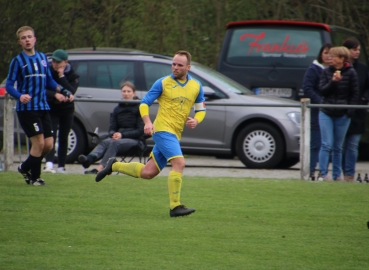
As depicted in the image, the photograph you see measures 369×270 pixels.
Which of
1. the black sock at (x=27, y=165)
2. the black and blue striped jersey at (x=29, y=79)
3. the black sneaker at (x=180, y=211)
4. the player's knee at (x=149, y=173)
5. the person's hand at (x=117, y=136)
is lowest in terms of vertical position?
the black sneaker at (x=180, y=211)

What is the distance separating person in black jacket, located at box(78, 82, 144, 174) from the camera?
12.6 meters

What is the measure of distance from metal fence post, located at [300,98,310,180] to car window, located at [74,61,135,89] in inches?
162

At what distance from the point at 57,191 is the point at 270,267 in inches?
176

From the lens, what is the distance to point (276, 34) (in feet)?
51.9

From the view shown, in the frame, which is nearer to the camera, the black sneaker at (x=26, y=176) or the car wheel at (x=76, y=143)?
the black sneaker at (x=26, y=176)

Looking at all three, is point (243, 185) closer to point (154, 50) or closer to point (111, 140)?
point (111, 140)

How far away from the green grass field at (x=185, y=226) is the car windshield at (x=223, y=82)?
3.32 meters

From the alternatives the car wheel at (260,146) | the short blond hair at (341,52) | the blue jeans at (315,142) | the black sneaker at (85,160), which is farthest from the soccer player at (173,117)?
the car wheel at (260,146)

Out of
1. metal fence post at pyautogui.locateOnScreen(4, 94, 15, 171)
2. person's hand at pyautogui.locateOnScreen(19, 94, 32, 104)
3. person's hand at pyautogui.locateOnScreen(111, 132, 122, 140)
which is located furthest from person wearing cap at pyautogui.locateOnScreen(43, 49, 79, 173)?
person's hand at pyautogui.locateOnScreen(19, 94, 32, 104)

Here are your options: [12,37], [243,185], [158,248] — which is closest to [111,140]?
[243,185]

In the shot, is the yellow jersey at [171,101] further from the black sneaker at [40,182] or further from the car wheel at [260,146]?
the car wheel at [260,146]

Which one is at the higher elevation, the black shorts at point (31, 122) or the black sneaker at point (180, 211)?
the black shorts at point (31, 122)

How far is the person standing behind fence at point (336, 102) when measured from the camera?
1167 cm

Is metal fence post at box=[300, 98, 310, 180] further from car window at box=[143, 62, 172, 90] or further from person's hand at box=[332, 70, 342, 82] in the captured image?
car window at box=[143, 62, 172, 90]
